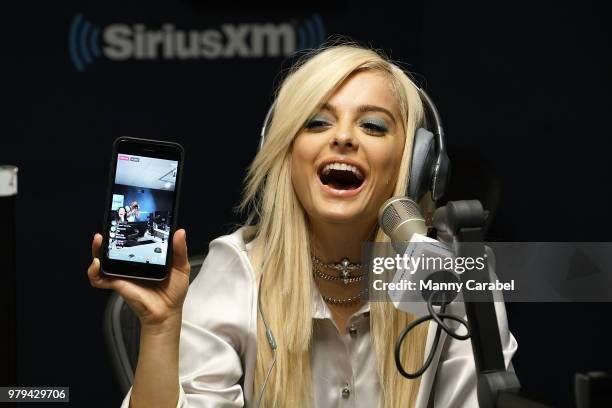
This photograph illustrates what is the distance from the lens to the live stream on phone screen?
61.8 inches

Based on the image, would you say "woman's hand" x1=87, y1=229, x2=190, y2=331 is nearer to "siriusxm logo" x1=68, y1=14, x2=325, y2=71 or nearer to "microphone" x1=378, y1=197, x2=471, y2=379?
"microphone" x1=378, y1=197, x2=471, y2=379

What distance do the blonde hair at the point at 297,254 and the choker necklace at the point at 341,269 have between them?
5 centimetres

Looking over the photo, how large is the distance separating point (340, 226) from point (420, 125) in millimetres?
290

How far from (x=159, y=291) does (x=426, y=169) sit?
619mm

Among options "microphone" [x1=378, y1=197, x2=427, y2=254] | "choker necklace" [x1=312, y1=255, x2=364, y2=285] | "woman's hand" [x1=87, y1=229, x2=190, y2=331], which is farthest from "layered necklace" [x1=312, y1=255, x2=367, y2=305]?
"microphone" [x1=378, y1=197, x2=427, y2=254]

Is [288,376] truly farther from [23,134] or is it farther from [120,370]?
[23,134]

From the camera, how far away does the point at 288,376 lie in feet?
6.33

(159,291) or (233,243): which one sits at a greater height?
(233,243)

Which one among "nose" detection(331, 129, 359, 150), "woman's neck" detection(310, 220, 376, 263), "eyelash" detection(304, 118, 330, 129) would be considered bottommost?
"woman's neck" detection(310, 220, 376, 263)

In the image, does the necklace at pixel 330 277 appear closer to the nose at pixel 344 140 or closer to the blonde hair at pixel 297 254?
the blonde hair at pixel 297 254

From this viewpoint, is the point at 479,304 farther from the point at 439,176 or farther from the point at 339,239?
the point at 339,239

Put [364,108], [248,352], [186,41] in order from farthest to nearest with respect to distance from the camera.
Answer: [186,41], [364,108], [248,352]

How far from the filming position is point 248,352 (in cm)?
191

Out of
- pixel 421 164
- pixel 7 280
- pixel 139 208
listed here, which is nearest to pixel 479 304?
pixel 139 208
